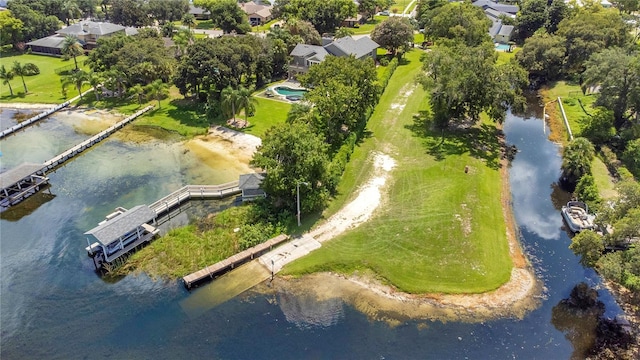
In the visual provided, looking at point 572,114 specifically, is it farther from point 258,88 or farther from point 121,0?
point 121,0

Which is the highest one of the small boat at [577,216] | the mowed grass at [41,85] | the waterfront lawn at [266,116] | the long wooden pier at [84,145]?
the small boat at [577,216]

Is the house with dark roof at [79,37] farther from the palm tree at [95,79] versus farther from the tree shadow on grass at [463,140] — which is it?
the tree shadow on grass at [463,140]

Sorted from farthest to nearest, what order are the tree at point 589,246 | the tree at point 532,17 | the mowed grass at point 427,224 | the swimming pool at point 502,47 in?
the tree at point 532,17 < the swimming pool at point 502,47 < the mowed grass at point 427,224 < the tree at point 589,246

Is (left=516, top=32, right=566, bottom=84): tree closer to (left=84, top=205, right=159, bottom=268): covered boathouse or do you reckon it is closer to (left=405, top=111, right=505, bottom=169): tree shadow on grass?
(left=405, top=111, right=505, bottom=169): tree shadow on grass

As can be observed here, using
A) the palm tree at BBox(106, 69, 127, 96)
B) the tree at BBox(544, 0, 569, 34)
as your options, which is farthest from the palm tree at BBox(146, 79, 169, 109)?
the tree at BBox(544, 0, 569, 34)

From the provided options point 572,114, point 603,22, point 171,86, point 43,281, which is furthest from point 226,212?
point 603,22

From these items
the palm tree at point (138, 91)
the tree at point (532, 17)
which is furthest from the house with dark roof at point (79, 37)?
the tree at point (532, 17)

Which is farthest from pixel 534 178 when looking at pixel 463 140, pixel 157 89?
pixel 157 89
